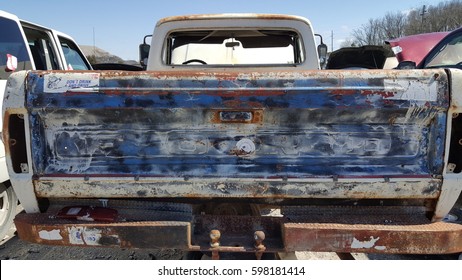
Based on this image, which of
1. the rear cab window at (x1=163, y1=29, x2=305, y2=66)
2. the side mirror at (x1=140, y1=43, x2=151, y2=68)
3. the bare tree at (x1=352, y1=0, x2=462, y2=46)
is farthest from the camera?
the bare tree at (x1=352, y1=0, x2=462, y2=46)

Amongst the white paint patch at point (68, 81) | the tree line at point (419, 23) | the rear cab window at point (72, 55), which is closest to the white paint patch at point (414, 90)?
the white paint patch at point (68, 81)

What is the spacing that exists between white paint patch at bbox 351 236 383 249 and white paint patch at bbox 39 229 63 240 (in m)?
1.74

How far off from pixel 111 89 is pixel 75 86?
0.21 m

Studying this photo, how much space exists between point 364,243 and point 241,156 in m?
0.88

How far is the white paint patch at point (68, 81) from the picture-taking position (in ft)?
6.80

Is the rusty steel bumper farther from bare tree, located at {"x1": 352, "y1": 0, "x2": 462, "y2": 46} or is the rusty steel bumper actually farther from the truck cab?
bare tree, located at {"x1": 352, "y1": 0, "x2": 462, "y2": 46}

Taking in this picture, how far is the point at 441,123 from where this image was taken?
2.04 m

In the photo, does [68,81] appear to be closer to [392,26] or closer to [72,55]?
[72,55]

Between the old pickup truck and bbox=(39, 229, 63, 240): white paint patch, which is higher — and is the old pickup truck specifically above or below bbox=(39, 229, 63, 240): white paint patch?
above

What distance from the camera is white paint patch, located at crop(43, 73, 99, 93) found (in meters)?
2.07

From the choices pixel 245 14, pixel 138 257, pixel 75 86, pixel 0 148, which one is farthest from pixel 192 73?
pixel 0 148

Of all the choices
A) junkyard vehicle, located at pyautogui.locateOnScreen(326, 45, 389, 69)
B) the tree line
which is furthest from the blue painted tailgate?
the tree line

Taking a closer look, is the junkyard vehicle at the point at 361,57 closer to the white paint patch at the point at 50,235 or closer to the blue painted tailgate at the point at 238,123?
the blue painted tailgate at the point at 238,123

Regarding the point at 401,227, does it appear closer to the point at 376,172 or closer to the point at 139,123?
the point at 376,172
